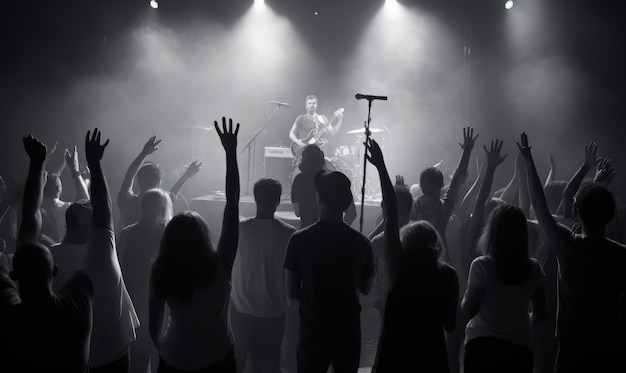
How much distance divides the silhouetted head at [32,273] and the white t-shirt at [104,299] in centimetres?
46

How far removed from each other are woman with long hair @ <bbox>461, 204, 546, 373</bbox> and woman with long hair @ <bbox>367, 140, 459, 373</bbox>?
178 millimetres

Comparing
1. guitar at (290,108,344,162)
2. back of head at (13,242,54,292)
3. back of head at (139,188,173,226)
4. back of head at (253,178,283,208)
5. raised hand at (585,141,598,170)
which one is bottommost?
back of head at (13,242,54,292)

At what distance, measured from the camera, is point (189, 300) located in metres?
1.86

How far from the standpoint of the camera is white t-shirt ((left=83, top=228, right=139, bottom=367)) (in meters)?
2.08

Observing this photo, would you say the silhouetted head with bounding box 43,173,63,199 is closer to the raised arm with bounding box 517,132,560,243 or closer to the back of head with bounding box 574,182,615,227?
the raised arm with bounding box 517,132,560,243

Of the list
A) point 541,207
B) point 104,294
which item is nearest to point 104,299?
point 104,294

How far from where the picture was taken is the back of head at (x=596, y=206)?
2232 millimetres

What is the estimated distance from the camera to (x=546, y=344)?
326cm

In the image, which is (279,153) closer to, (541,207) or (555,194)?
(555,194)

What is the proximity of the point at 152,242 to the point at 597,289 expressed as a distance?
2.74 metres

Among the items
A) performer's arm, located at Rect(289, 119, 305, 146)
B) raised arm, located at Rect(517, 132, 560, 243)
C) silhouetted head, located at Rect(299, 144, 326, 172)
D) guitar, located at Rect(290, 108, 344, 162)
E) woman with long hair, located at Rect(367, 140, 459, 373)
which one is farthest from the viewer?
guitar, located at Rect(290, 108, 344, 162)

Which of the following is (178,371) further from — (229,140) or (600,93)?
(600,93)

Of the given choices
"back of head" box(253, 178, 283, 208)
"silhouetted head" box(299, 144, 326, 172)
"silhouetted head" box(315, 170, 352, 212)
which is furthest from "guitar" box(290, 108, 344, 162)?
"silhouetted head" box(315, 170, 352, 212)

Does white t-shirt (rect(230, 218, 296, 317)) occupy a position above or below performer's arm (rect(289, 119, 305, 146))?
below
